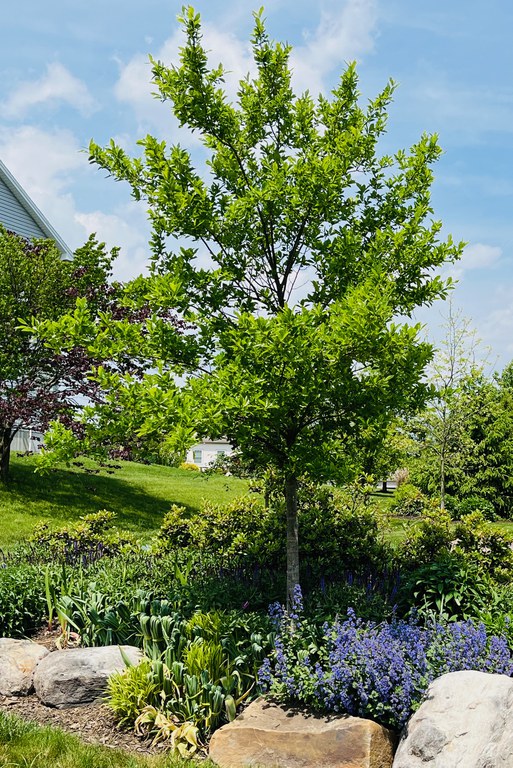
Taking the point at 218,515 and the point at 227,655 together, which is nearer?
the point at 227,655

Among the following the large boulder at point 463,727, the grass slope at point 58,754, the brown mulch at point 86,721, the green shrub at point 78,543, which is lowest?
the brown mulch at point 86,721

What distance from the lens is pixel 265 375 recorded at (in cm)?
530

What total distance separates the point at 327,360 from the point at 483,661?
8.67ft

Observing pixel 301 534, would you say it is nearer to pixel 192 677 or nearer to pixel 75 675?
pixel 192 677

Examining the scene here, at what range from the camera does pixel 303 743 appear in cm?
446

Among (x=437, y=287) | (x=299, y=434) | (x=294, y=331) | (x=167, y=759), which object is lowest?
(x=167, y=759)

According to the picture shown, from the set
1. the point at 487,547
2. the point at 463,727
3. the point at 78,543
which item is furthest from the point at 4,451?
the point at 463,727

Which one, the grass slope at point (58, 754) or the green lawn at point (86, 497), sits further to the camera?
the green lawn at point (86, 497)

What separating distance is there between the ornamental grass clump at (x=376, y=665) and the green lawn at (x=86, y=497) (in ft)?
20.9

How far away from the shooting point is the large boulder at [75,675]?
5.51 metres

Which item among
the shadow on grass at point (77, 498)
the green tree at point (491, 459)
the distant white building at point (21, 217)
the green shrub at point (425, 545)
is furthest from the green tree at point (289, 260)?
the distant white building at point (21, 217)

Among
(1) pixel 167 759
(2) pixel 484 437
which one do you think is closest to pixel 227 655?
(1) pixel 167 759

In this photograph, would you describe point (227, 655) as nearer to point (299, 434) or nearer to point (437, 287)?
point (299, 434)

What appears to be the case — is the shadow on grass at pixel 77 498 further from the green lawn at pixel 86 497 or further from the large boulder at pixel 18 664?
the large boulder at pixel 18 664
